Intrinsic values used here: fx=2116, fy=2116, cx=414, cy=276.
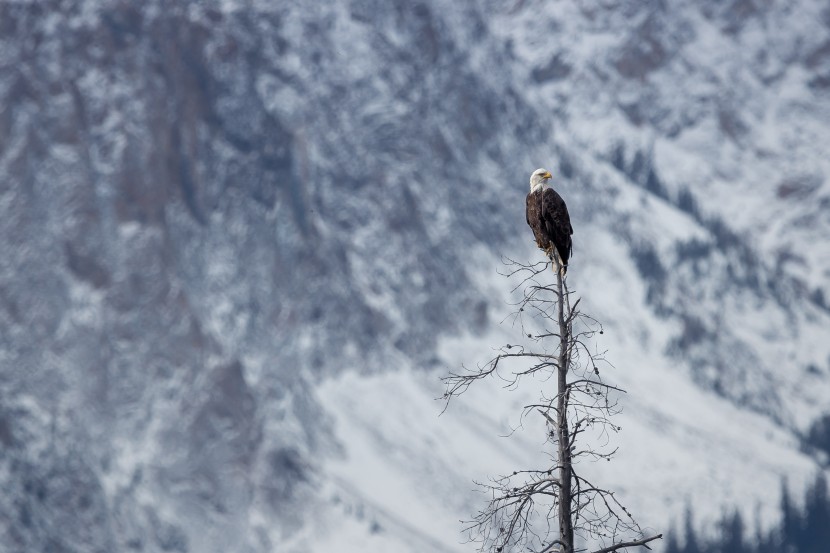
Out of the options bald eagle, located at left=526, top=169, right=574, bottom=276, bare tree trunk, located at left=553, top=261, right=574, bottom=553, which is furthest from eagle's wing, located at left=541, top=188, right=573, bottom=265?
bare tree trunk, located at left=553, top=261, right=574, bottom=553

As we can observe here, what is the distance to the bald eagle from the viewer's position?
32125mm

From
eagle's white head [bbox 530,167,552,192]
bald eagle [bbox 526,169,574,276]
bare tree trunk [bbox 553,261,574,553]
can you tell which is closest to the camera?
bare tree trunk [bbox 553,261,574,553]

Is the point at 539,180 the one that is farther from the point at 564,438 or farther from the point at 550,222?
the point at 564,438

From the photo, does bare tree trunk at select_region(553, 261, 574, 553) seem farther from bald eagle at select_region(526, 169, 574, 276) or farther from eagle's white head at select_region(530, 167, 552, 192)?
eagle's white head at select_region(530, 167, 552, 192)

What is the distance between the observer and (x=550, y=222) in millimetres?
32188

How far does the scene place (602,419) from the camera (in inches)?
1067

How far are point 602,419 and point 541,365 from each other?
5.12ft

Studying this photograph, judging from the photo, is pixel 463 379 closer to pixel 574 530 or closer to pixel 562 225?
pixel 574 530

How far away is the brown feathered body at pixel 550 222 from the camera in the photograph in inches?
1265

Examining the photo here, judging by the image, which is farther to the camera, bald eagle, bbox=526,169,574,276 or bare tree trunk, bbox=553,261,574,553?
bald eagle, bbox=526,169,574,276

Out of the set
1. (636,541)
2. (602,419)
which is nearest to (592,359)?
(602,419)

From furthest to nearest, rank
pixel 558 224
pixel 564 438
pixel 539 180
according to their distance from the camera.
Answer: pixel 539 180
pixel 558 224
pixel 564 438

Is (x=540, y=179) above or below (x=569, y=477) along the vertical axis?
above

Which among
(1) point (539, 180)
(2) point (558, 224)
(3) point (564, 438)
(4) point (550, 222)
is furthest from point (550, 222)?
(3) point (564, 438)
